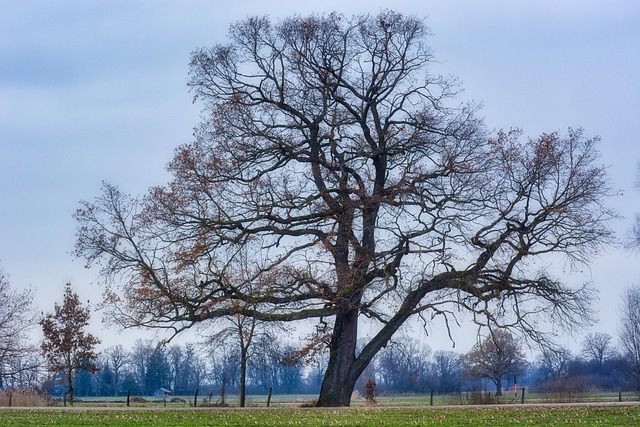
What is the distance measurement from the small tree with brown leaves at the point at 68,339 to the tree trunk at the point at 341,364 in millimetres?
19149

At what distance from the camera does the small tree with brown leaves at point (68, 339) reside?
43.6 meters

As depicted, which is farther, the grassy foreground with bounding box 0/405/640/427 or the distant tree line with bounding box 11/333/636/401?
the distant tree line with bounding box 11/333/636/401

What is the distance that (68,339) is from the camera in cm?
4362

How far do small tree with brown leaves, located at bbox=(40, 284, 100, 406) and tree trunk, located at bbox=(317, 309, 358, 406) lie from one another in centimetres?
1915

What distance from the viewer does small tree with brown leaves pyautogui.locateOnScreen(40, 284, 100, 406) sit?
43.6 metres

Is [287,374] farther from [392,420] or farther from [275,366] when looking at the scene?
[392,420]

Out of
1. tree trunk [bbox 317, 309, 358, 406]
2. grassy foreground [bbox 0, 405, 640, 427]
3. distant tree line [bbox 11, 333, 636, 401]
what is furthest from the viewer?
distant tree line [bbox 11, 333, 636, 401]

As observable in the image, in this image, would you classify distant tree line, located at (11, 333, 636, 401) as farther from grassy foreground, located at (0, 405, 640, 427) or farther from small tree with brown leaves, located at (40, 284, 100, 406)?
grassy foreground, located at (0, 405, 640, 427)

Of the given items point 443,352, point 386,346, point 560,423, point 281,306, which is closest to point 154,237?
point 281,306

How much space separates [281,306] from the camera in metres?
28.3

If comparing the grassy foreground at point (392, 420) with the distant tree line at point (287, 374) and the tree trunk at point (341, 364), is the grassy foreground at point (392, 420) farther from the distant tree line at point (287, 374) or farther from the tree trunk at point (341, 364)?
the distant tree line at point (287, 374)

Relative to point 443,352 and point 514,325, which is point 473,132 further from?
point 443,352

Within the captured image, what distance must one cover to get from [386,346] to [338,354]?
207cm

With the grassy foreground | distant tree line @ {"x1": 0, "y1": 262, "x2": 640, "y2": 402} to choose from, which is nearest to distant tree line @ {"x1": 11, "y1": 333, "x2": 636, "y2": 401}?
distant tree line @ {"x1": 0, "y1": 262, "x2": 640, "y2": 402}
